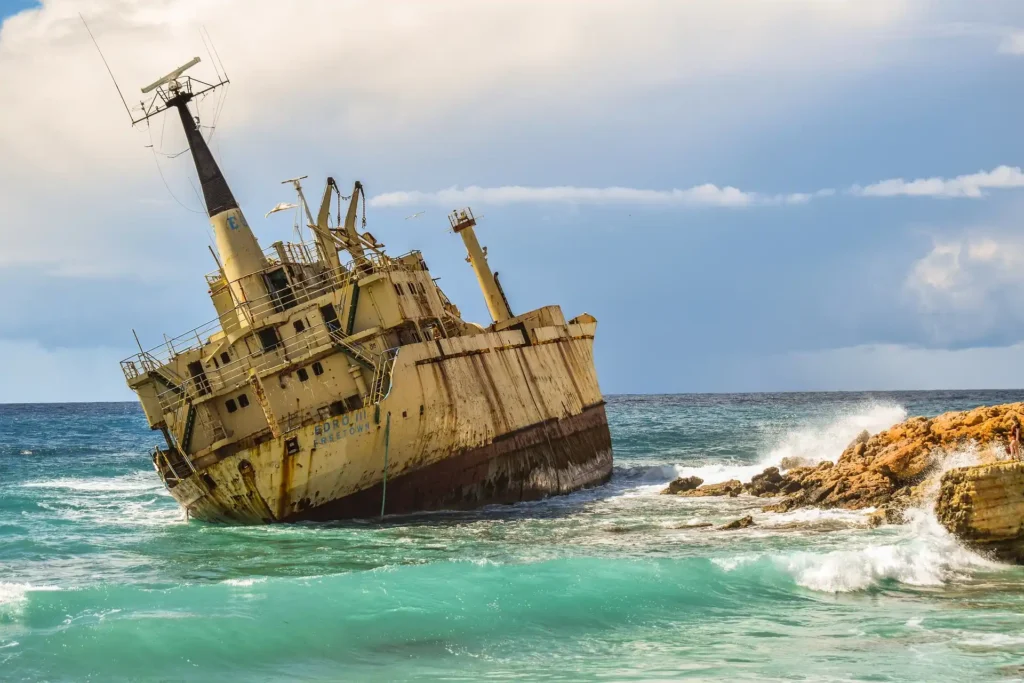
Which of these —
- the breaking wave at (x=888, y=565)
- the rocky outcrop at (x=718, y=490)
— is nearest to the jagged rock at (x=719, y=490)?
the rocky outcrop at (x=718, y=490)

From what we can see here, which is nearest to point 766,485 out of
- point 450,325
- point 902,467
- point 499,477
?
point 902,467

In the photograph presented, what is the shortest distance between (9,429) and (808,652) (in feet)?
222

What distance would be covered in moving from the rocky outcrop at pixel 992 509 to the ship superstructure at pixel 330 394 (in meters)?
8.97

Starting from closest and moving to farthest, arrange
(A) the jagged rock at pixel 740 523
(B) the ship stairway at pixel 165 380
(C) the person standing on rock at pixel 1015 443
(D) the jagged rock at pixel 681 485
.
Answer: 1. (A) the jagged rock at pixel 740 523
2. (C) the person standing on rock at pixel 1015 443
3. (B) the ship stairway at pixel 165 380
4. (D) the jagged rock at pixel 681 485

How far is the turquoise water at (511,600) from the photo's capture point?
1088cm

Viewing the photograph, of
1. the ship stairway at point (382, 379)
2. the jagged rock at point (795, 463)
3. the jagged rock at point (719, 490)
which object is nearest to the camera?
the ship stairway at point (382, 379)

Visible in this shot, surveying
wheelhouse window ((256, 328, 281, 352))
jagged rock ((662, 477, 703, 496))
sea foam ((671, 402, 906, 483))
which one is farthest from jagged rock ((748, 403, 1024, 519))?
wheelhouse window ((256, 328, 281, 352))

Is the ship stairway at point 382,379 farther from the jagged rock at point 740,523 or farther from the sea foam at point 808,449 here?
the sea foam at point 808,449

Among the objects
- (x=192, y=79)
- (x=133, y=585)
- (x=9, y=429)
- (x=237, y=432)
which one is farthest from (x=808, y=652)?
(x=9, y=429)

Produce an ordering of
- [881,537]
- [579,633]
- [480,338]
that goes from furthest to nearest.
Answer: [480,338]
[881,537]
[579,633]

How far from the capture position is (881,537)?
16.2 metres

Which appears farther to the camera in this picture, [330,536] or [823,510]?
[823,510]

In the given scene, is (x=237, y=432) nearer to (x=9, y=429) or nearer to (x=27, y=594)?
(x=27, y=594)

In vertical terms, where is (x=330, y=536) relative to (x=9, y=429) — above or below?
below
